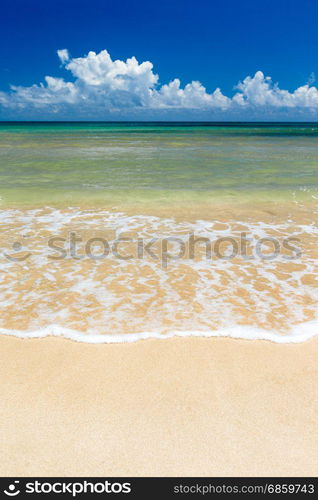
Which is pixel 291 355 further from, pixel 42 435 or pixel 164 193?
pixel 164 193

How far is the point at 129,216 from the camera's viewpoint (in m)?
7.93

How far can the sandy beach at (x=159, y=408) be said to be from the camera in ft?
7.29

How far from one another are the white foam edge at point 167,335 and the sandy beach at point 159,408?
0.26 feet

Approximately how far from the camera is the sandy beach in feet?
7.29

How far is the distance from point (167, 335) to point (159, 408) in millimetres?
950

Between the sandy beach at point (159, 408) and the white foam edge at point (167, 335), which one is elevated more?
the white foam edge at point (167, 335)

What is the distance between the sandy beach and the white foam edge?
79 mm
